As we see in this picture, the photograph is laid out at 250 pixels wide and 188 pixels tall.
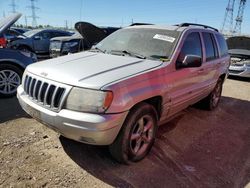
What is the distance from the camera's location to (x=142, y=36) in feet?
14.1

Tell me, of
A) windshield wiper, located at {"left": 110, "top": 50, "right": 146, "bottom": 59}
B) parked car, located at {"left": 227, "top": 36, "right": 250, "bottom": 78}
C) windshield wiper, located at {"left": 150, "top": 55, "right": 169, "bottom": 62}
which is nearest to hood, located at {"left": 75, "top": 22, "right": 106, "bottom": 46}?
parked car, located at {"left": 227, "top": 36, "right": 250, "bottom": 78}

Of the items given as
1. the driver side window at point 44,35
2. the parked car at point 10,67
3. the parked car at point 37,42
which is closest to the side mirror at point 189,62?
the parked car at point 10,67

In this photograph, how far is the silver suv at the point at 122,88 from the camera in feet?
9.38

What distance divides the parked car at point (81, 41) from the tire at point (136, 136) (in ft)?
21.9

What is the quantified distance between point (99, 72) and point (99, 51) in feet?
4.43

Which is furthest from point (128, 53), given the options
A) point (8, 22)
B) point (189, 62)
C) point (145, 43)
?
point (8, 22)

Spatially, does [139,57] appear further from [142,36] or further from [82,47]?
[82,47]

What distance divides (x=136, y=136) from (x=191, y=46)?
1.92 metres

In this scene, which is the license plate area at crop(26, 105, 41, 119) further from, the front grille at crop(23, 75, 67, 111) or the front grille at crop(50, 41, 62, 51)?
the front grille at crop(50, 41, 62, 51)

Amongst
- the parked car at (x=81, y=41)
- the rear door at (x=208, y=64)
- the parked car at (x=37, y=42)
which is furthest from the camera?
the parked car at (x=37, y=42)

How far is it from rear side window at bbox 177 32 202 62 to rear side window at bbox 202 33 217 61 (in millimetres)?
369

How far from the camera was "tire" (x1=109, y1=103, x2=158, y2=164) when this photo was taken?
124 inches

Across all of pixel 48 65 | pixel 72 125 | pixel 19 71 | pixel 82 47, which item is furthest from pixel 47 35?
pixel 72 125

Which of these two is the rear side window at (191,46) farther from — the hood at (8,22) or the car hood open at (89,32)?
Answer: the car hood open at (89,32)
